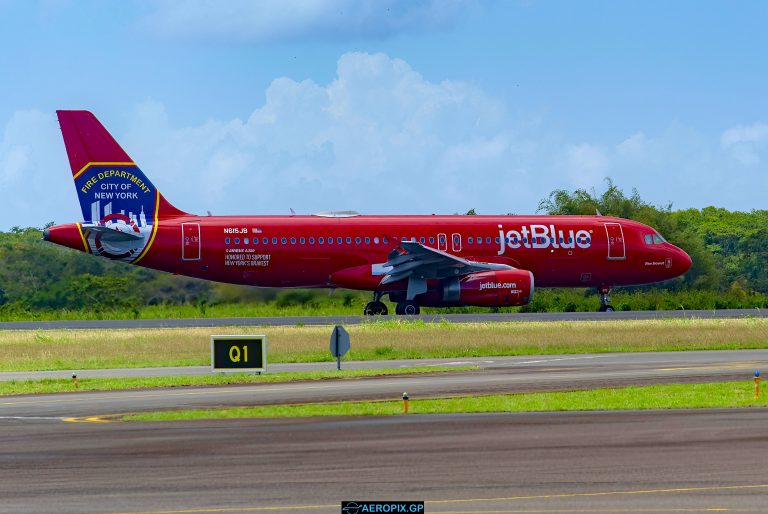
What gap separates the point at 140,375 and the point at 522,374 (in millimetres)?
10692

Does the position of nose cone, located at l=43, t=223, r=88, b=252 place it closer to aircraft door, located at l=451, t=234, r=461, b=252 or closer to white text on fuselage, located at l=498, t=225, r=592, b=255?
aircraft door, located at l=451, t=234, r=461, b=252

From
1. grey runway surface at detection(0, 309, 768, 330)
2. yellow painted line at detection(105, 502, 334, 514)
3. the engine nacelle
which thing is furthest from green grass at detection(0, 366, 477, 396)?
the engine nacelle

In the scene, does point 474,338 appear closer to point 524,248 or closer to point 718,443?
point 524,248

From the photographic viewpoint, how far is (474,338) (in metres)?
45.8

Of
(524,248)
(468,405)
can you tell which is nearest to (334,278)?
(524,248)

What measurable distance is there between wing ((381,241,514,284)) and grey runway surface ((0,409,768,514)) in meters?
30.5

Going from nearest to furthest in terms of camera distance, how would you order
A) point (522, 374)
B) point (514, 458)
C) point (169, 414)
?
1. point (514, 458)
2. point (169, 414)
3. point (522, 374)

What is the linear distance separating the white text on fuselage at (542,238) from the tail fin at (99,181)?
50.0 feet

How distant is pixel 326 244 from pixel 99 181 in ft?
34.0

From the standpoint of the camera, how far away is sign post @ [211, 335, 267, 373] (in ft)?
113

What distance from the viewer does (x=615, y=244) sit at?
5803cm

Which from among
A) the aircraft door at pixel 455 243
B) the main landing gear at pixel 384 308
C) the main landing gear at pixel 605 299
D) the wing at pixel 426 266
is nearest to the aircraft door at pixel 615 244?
the main landing gear at pixel 605 299

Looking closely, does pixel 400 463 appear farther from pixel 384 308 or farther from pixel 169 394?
pixel 384 308

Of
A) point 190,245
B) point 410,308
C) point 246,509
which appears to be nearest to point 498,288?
point 410,308
